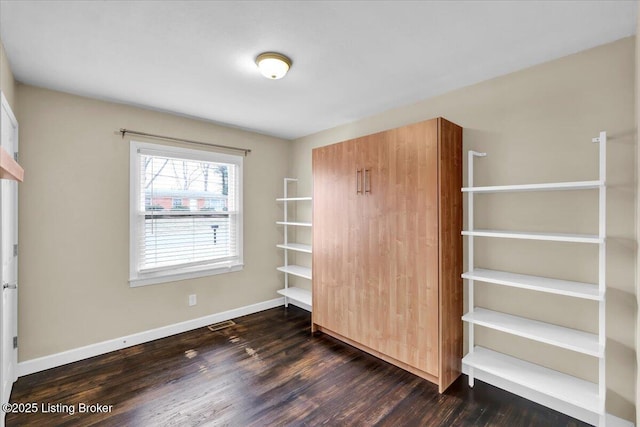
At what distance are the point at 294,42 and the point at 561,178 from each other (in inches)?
83.2

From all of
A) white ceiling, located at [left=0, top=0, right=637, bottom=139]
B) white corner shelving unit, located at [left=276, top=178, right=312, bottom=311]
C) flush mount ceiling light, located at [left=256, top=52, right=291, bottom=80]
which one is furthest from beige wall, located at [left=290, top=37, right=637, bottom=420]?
white corner shelving unit, located at [left=276, top=178, right=312, bottom=311]

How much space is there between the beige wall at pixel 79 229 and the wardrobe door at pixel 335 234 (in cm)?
153

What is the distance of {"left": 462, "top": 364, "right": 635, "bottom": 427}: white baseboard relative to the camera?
1.99m

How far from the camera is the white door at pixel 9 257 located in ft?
6.97

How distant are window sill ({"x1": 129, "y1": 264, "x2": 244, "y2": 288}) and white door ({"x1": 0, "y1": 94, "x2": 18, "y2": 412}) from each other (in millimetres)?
898

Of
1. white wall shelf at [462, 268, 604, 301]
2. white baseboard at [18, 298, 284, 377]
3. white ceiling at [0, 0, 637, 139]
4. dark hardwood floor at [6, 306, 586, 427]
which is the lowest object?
dark hardwood floor at [6, 306, 586, 427]

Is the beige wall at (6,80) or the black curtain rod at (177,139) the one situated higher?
the beige wall at (6,80)

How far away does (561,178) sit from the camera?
2.20 metres

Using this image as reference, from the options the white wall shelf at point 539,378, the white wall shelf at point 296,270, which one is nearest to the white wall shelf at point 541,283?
the white wall shelf at point 539,378

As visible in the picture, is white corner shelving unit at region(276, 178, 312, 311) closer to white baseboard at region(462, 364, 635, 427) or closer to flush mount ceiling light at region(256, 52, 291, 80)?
flush mount ceiling light at region(256, 52, 291, 80)

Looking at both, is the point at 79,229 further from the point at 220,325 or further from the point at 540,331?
the point at 540,331

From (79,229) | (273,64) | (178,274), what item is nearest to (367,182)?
(273,64)

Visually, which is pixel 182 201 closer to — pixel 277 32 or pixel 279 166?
pixel 279 166

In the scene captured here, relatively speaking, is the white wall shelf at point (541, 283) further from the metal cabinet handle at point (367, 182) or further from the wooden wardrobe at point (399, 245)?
the metal cabinet handle at point (367, 182)
